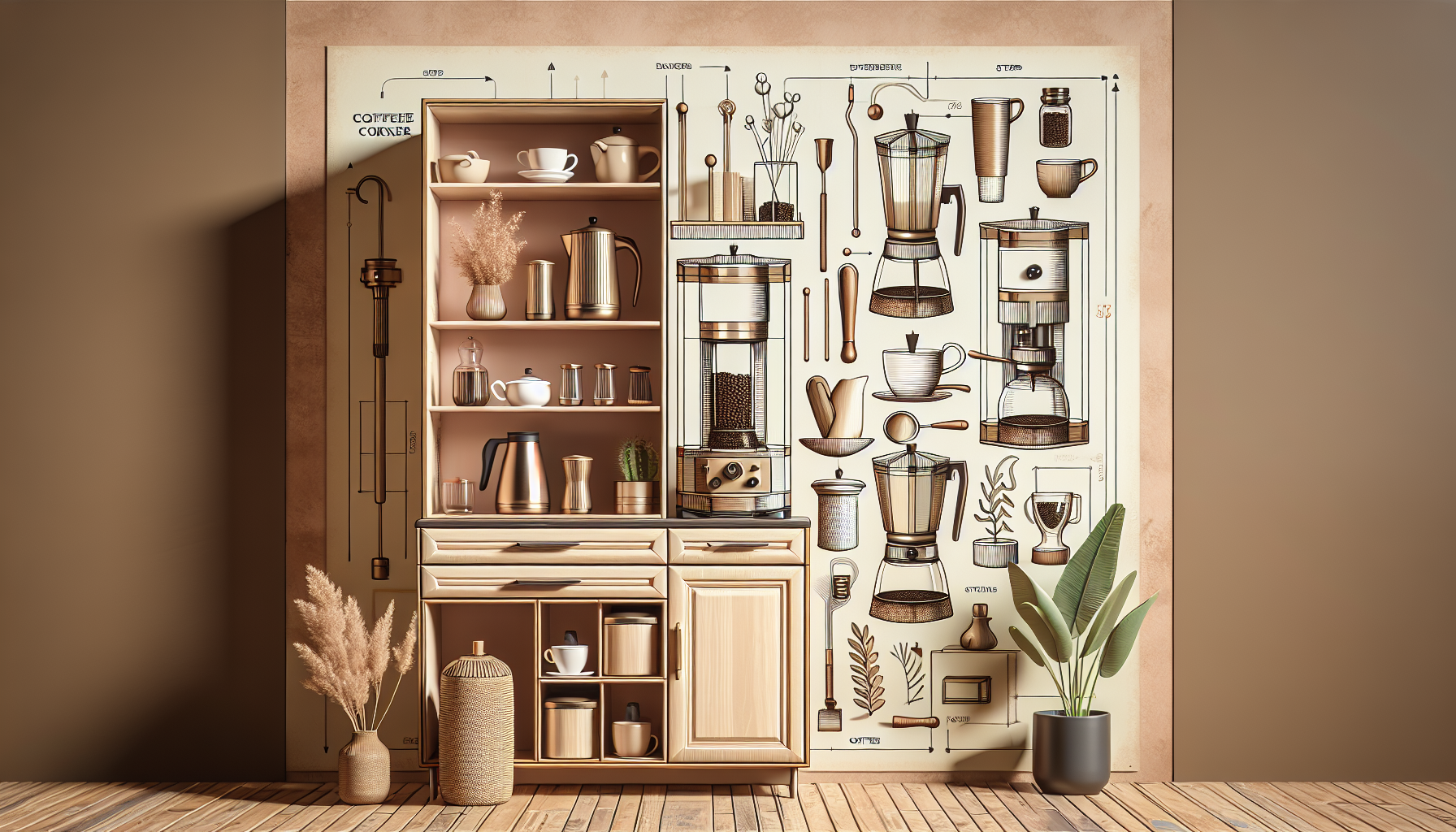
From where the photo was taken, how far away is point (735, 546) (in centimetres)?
349

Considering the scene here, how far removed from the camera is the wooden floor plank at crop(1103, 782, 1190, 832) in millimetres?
3307

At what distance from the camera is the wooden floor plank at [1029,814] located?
3.26 meters

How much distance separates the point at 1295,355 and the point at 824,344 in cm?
183

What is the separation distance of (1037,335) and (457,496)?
231 centimetres

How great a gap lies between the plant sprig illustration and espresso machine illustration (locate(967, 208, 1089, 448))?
2.83ft

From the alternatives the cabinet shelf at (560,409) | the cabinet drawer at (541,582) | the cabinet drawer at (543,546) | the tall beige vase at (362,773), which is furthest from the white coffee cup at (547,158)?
the tall beige vase at (362,773)

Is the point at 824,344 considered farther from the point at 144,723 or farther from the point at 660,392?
the point at 144,723

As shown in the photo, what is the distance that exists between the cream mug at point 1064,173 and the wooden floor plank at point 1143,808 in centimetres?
226

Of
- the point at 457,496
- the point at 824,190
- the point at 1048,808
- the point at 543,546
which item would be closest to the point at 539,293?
the point at 457,496

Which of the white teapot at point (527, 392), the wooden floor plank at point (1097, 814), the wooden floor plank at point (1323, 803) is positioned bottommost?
the wooden floor plank at point (1323, 803)

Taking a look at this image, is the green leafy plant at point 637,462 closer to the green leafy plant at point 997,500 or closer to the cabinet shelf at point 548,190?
the cabinet shelf at point 548,190

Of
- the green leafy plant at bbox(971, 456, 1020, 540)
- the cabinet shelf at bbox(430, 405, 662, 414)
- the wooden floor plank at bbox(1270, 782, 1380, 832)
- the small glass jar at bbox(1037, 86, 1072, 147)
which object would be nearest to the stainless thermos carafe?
the cabinet shelf at bbox(430, 405, 662, 414)

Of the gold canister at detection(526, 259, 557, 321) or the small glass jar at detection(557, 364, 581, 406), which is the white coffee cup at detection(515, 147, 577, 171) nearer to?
the gold canister at detection(526, 259, 557, 321)

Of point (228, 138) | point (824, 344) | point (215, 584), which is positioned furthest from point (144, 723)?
point (824, 344)
